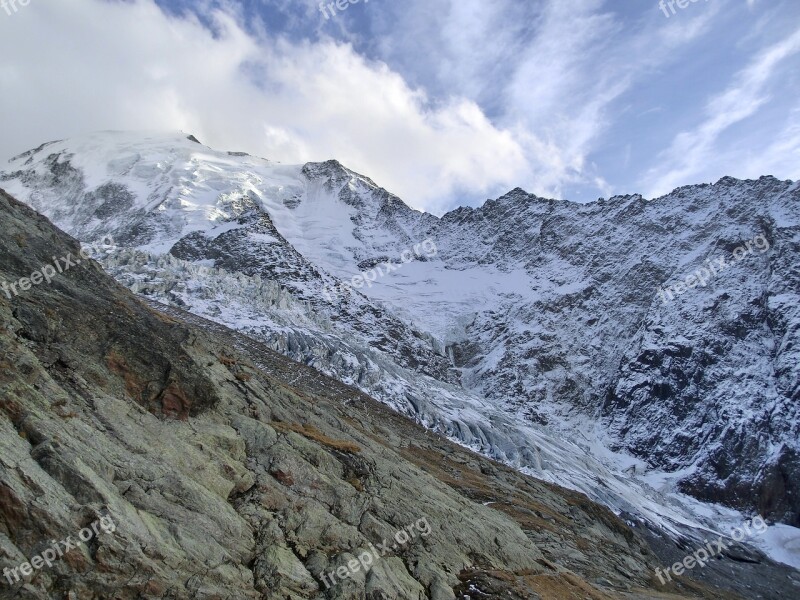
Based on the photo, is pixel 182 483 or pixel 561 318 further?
pixel 561 318

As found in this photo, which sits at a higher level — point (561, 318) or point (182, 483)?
point (561, 318)

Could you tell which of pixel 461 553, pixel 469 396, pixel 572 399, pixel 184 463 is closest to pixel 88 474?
pixel 184 463

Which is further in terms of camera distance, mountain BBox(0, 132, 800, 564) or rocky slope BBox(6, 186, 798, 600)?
mountain BBox(0, 132, 800, 564)

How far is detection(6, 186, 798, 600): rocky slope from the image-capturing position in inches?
493

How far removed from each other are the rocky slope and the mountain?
183 ft

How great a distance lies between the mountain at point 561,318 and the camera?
91688 mm

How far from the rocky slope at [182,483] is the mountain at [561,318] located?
55831mm

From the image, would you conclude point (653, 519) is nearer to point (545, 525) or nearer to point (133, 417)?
point (545, 525)

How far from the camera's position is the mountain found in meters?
91.7

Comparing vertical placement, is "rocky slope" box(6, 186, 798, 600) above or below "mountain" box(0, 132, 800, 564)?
below

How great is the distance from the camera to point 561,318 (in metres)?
160

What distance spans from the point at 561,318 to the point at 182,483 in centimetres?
15267

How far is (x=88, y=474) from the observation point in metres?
13.4

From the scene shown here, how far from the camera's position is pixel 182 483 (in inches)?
605
